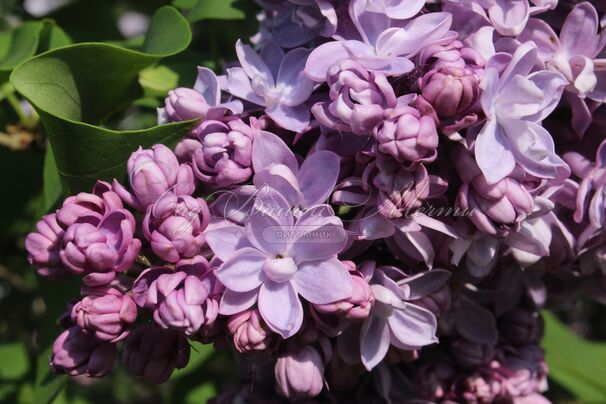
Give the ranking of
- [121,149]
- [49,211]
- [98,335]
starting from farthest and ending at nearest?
[49,211] → [121,149] → [98,335]

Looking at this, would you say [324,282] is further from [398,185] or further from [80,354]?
[80,354]

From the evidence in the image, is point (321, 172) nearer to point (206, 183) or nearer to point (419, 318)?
point (206, 183)

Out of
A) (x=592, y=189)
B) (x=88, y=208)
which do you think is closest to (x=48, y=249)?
(x=88, y=208)

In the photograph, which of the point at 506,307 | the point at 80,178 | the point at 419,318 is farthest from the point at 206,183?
the point at 506,307

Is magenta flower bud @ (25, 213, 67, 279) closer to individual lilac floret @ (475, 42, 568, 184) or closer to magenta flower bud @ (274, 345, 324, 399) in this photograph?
magenta flower bud @ (274, 345, 324, 399)

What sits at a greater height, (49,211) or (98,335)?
(98,335)

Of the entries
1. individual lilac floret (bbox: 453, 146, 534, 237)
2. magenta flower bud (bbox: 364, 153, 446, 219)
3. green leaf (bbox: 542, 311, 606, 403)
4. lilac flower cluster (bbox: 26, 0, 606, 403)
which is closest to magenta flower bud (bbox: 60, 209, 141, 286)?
lilac flower cluster (bbox: 26, 0, 606, 403)

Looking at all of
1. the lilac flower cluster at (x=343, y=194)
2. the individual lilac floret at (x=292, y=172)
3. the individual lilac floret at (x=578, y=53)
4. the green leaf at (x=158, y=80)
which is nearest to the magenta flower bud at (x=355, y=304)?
the lilac flower cluster at (x=343, y=194)
